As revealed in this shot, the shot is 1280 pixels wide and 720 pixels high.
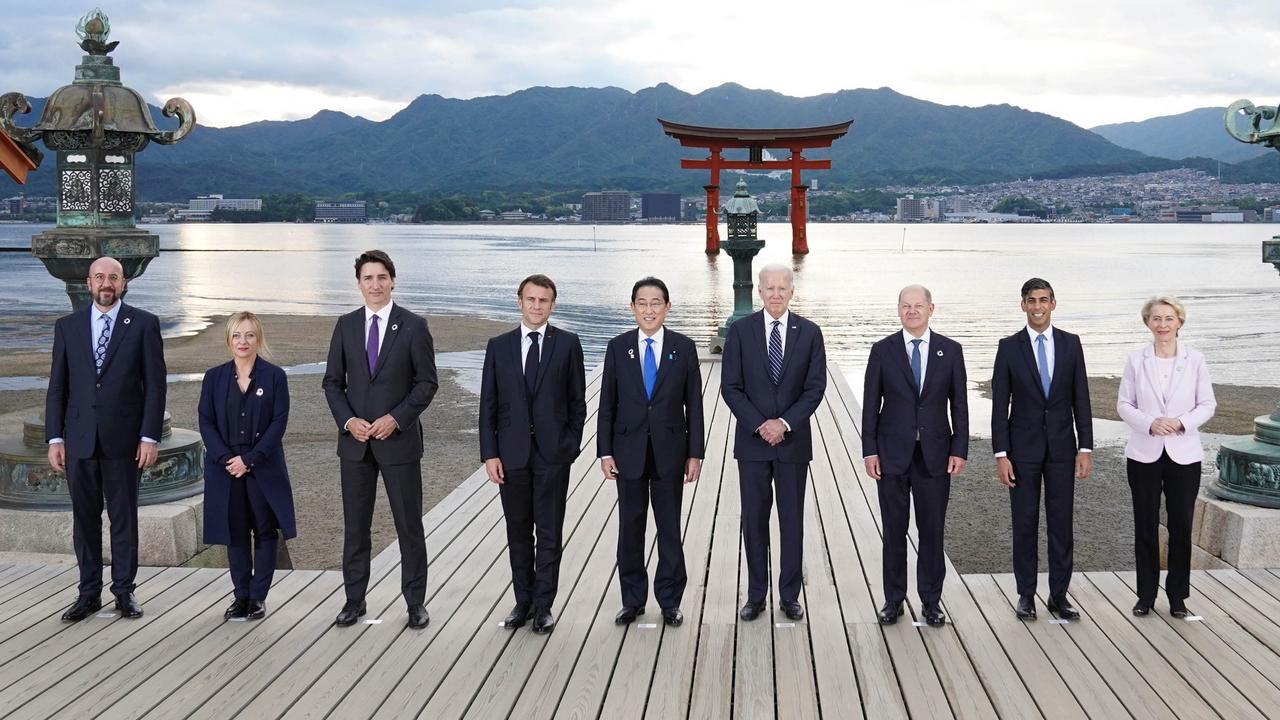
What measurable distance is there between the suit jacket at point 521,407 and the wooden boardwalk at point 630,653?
2.42 ft

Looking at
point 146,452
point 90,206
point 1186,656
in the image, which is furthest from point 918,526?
point 90,206

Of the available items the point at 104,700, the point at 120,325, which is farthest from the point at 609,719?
the point at 120,325

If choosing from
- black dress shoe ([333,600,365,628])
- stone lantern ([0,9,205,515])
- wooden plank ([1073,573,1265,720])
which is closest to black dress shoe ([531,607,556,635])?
black dress shoe ([333,600,365,628])

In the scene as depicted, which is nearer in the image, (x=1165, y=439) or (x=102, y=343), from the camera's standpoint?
(x=1165, y=439)

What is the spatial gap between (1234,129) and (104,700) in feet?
20.9

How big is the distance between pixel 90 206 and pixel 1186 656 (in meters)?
6.00

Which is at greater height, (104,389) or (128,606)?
(104,389)

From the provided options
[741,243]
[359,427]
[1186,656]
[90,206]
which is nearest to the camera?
[1186,656]

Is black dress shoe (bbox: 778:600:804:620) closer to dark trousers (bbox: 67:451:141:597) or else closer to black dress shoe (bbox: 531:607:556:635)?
black dress shoe (bbox: 531:607:556:635)

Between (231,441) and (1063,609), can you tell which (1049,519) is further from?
(231,441)

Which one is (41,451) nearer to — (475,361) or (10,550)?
(10,550)

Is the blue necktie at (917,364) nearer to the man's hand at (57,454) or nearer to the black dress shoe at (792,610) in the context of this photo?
the black dress shoe at (792,610)

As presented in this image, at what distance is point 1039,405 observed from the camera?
4.56 metres

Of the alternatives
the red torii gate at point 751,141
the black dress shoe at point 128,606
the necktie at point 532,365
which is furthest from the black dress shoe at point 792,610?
the red torii gate at point 751,141
